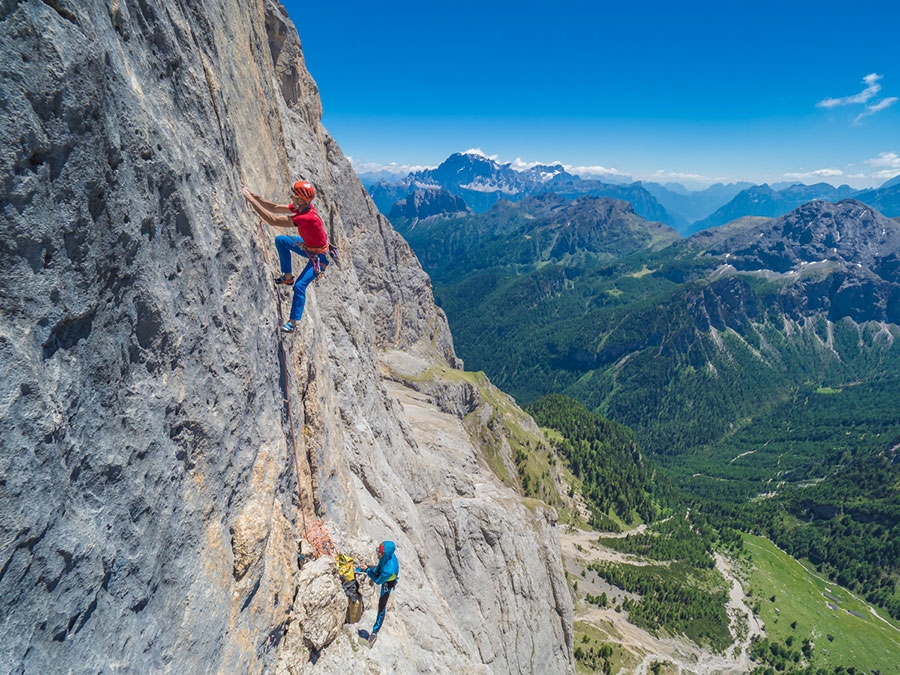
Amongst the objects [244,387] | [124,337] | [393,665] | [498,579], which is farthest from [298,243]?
[498,579]

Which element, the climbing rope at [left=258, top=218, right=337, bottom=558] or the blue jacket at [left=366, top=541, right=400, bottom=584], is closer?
the climbing rope at [left=258, top=218, right=337, bottom=558]

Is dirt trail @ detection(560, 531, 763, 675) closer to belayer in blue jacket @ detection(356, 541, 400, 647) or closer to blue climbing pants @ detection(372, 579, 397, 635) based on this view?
blue climbing pants @ detection(372, 579, 397, 635)

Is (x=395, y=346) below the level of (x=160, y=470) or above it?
below

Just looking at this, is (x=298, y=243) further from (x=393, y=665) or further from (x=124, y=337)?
(x=393, y=665)

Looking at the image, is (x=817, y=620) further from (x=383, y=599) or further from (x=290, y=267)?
(x=290, y=267)

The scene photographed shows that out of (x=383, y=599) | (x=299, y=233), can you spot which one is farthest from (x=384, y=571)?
(x=299, y=233)

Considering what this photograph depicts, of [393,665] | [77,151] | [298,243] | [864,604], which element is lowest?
[864,604]

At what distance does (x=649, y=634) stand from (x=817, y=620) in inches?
2869

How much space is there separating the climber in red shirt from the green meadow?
148 metres

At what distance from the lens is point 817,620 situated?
129m

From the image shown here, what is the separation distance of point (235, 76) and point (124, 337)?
13314 millimetres

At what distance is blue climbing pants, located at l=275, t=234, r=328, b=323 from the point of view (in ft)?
54.3

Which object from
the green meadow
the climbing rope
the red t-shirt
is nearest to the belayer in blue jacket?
the climbing rope

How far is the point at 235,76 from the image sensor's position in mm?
17594
